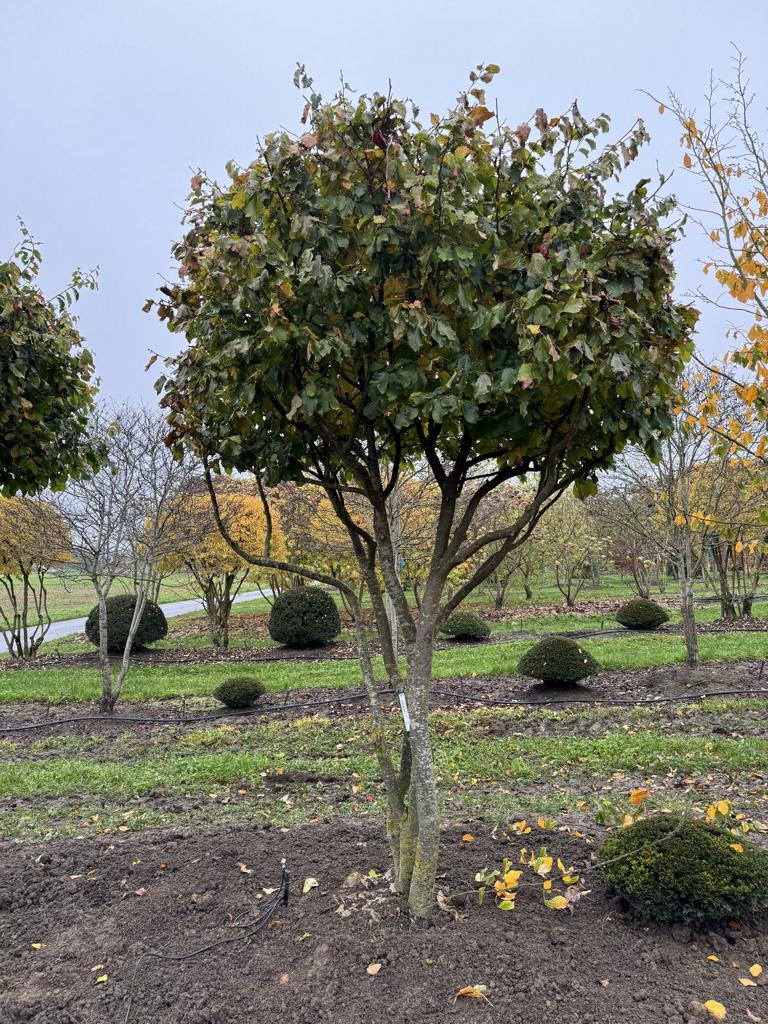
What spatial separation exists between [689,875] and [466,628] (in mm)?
11691

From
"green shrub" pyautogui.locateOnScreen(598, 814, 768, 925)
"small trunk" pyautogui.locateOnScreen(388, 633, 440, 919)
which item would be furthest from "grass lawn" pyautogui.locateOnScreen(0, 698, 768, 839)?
"small trunk" pyautogui.locateOnScreen(388, 633, 440, 919)

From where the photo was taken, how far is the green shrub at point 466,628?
46.6ft

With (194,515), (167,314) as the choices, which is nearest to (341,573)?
(194,515)

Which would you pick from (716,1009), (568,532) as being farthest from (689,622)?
(568,532)

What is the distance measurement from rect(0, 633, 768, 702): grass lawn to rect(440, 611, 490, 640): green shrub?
29.3 inches

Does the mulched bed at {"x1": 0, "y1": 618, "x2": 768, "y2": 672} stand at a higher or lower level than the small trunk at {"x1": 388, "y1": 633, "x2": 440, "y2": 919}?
lower

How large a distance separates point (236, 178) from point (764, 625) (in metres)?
14.6

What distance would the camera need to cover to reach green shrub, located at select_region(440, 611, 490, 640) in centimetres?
1421

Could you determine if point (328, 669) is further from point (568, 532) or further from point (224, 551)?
point (568, 532)

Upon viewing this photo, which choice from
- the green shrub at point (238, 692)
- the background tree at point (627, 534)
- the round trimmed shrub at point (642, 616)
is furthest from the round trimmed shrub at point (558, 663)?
the round trimmed shrub at point (642, 616)

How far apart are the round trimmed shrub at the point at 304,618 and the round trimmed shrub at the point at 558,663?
23.8 feet

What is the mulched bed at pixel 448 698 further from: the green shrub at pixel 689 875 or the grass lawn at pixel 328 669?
the green shrub at pixel 689 875

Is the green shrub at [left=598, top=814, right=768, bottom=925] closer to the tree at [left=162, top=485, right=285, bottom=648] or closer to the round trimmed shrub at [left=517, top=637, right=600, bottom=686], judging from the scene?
the round trimmed shrub at [left=517, top=637, right=600, bottom=686]

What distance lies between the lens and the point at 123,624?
14.5 meters
